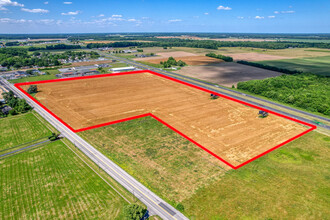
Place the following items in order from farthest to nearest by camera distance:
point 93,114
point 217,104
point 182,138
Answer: point 217,104 → point 93,114 → point 182,138

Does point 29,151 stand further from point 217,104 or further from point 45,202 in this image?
point 217,104

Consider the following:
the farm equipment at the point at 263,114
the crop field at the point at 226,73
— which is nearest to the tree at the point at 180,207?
the farm equipment at the point at 263,114

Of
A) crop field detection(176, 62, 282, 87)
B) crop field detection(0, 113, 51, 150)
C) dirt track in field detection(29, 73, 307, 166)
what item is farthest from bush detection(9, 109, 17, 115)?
crop field detection(176, 62, 282, 87)

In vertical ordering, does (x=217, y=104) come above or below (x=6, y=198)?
above

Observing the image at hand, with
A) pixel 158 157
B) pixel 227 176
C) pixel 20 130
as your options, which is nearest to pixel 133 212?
pixel 158 157

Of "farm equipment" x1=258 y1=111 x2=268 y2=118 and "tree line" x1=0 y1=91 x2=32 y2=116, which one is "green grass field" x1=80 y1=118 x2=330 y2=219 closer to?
"farm equipment" x1=258 y1=111 x2=268 y2=118

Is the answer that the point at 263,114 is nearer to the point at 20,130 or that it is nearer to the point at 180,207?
the point at 180,207

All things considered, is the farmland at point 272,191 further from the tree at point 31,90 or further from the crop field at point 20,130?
the tree at point 31,90

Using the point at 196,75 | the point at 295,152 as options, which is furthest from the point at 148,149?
the point at 196,75
